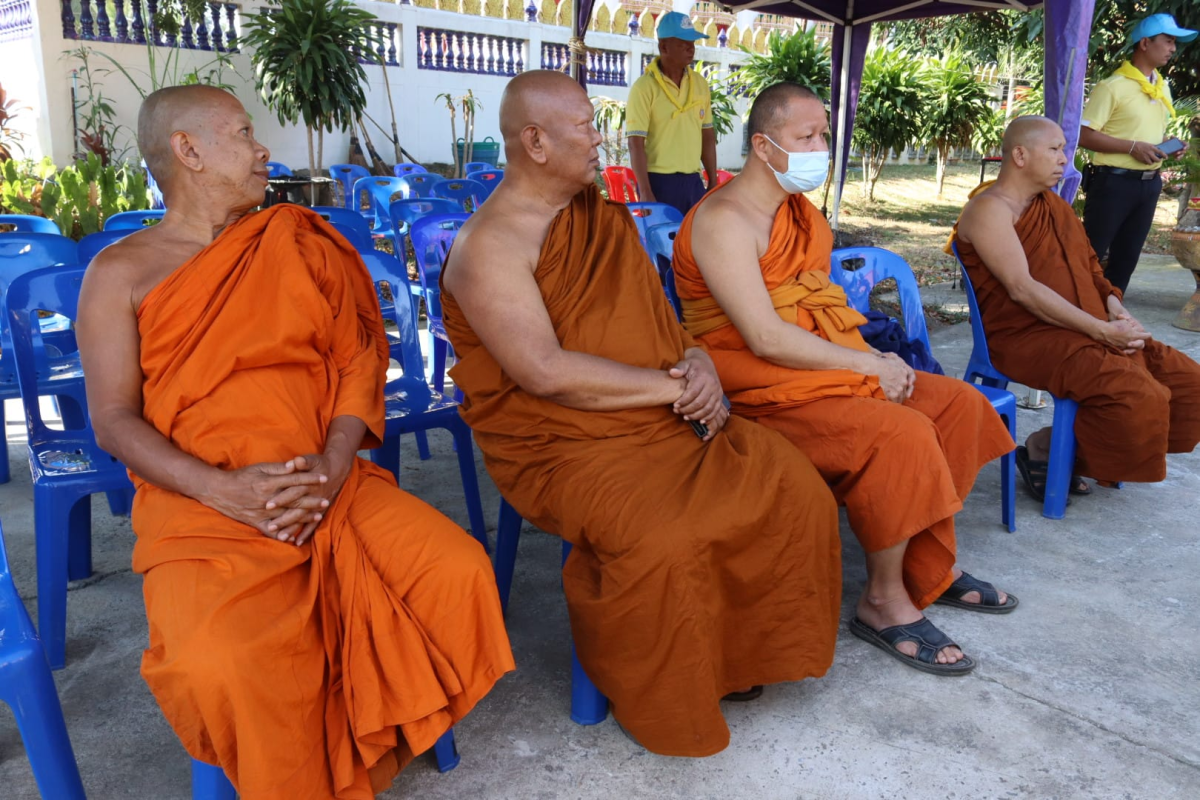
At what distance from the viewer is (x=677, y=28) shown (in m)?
5.38

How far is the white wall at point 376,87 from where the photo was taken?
9328 millimetres

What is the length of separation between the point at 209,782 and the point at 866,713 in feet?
5.02

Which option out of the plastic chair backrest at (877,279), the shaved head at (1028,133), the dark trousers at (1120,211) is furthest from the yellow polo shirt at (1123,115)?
the plastic chair backrest at (877,279)

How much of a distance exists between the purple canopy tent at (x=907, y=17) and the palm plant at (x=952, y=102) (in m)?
5.54

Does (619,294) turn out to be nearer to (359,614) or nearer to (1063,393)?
(359,614)

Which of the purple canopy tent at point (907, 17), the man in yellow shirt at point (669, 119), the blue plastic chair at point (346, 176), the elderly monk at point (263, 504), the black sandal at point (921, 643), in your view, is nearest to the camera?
the elderly monk at point (263, 504)

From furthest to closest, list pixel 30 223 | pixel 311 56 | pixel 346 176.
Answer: pixel 346 176 → pixel 311 56 → pixel 30 223

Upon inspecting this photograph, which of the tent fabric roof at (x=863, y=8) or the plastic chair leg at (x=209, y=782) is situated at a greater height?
the tent fabric roof at (x=863, y=8)

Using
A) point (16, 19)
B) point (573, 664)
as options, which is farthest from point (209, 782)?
point (16, 19)

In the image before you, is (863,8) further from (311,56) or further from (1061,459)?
(1061,459)

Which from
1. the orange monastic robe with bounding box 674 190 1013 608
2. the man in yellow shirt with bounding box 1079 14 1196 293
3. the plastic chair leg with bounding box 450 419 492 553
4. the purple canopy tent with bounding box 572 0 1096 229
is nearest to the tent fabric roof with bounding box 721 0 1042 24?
the purple canopy tent with bounding box 572 0 1096 229

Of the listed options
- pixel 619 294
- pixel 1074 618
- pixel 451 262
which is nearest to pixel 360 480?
pixel 451 262

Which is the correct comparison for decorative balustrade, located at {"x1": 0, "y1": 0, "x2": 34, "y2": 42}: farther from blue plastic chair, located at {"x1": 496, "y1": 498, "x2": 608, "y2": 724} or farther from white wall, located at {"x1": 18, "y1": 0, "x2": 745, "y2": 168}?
blue plastic chair, located at {"x1": 496, "y1": 498, "x2": 608, "y2": 724}

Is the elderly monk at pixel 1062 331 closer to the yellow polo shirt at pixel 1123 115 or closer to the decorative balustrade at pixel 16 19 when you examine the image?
the yellow polo shirt at pixel 1123 115
